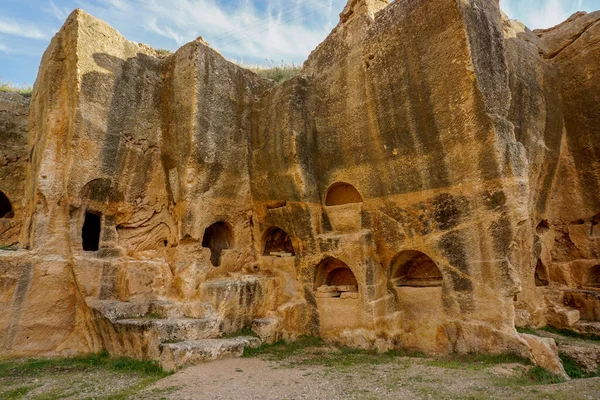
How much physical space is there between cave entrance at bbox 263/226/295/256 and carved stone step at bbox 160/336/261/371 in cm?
354

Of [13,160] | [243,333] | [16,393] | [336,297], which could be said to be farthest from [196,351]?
[13,160]

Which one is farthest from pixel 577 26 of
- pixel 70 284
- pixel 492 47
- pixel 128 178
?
pixel 70 284

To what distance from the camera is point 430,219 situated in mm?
8734

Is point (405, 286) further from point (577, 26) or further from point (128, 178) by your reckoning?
point (577, 26)

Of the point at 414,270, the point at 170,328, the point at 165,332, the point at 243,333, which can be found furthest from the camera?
the point at 414,270

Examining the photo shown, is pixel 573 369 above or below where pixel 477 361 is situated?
below

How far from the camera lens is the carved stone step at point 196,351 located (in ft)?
23.8

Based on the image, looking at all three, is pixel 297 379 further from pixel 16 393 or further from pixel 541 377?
pixel 16 393

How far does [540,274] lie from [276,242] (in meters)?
8.26

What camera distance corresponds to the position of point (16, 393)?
6367 mm

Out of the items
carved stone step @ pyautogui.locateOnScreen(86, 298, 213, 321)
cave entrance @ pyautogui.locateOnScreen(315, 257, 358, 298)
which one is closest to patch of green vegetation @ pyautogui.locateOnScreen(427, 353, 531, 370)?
cave entrance @ pyautogui.locateOnScreen(315, 257, 358, 298)

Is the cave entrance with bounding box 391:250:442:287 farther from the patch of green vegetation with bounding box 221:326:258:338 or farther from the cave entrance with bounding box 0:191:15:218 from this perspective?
the cave entrance with bounding box 0:191:15:218

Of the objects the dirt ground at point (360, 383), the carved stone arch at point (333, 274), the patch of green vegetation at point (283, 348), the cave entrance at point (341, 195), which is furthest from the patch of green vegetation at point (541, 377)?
the cave entrance at point (341, 195)

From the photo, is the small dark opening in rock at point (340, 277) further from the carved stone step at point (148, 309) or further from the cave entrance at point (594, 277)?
the cave entrance at point (594, 277)
